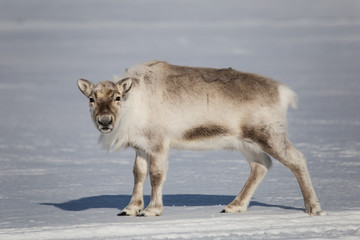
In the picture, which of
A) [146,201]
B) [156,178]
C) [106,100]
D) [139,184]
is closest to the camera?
[106,100]

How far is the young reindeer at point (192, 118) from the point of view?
8883mm

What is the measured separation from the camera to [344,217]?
328 inches

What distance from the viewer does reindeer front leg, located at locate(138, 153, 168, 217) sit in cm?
895

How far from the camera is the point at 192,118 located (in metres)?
9.14

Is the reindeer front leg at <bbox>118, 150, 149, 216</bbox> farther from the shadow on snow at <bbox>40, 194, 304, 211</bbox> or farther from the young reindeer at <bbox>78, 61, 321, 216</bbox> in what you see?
the shadow on snow at <bbox>40, 194, 304, 211</bbox>

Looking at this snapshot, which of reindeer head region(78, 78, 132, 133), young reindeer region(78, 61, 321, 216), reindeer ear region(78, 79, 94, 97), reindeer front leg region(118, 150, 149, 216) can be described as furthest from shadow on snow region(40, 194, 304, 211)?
reindeer ear region(78, 79, 94, 97)

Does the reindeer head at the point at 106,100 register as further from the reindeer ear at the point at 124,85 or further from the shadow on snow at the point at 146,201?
the shadow on snow at the point at 146,201

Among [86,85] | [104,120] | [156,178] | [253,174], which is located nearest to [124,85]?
[86,85]

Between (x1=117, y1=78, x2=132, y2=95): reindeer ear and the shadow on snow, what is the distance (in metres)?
1.79

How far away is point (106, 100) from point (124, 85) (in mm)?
320

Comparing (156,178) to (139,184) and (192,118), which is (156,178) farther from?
(192,118)

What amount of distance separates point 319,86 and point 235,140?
16.8 m

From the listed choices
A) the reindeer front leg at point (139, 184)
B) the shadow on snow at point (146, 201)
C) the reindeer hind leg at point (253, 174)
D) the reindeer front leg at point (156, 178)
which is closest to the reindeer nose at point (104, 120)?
the reindeer front leg at point (156, 178)

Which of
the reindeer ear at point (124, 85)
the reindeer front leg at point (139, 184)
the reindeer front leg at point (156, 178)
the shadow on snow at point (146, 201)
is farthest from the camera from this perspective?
the shadow on snow at point (146, 201)
